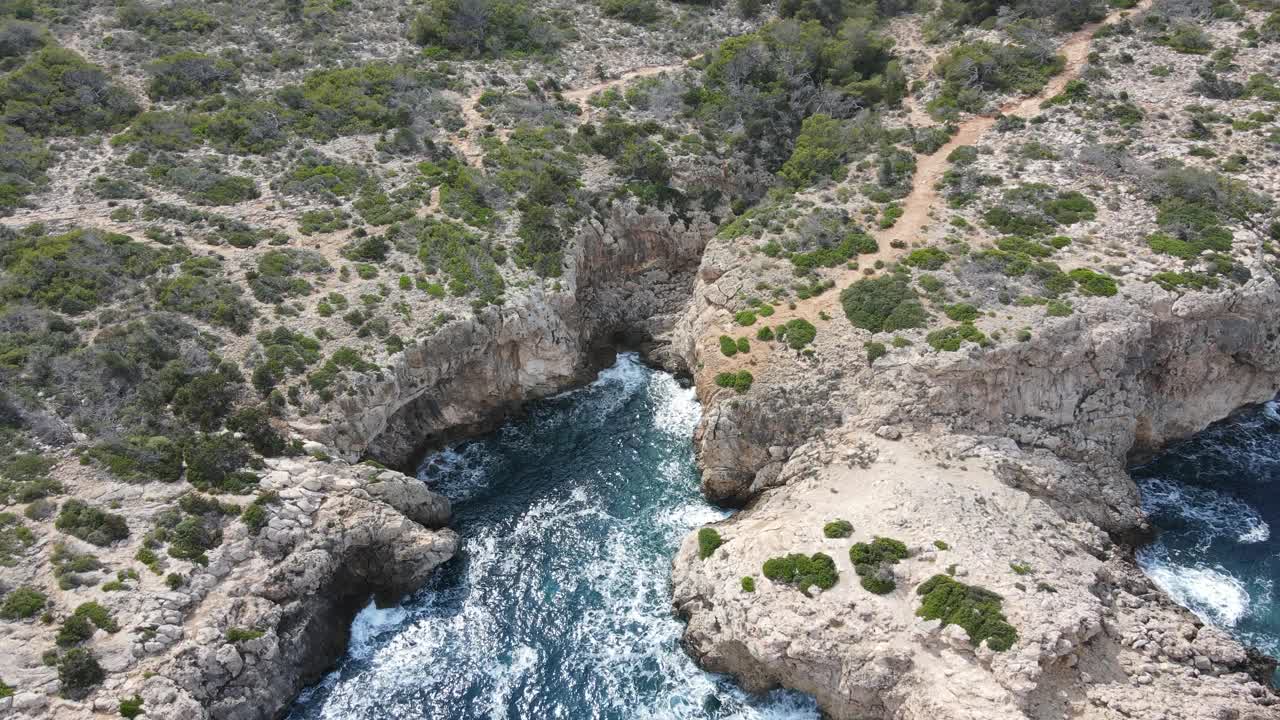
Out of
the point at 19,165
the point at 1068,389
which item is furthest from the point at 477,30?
the point at 1068,389

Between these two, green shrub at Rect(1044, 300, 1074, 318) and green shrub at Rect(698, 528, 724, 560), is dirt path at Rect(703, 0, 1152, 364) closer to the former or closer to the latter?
green shrub at Rect(1044, 300, 1074, 318)

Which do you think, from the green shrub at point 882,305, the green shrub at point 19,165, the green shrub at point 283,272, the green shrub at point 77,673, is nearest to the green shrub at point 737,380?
the green shrub at point 882,305

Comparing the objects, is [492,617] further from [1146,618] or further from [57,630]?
[1146,618]

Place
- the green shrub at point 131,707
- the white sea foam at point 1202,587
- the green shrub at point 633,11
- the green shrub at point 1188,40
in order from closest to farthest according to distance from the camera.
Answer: the green shrub at point 131,707 < the white sea foam at point 1202,587 < the green shrub at point 1188,40 < the green shrub at point 633,11

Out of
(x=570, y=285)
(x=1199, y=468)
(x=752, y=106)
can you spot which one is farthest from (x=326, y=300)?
(x=1199, y=468)

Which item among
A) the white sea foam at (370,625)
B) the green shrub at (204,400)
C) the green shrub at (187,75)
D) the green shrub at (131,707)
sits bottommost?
the white sea foam at (370,625)

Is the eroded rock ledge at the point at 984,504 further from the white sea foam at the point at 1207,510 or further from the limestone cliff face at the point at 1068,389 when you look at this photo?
the white sea foam at the point at 1207,510

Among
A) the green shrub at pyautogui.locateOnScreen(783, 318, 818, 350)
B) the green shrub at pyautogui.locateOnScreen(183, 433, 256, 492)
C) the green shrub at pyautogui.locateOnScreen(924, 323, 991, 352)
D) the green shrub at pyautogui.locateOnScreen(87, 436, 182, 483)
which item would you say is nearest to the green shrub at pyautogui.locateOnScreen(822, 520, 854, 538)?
the green shrub at pyautogui.locateOnScreen(783, 318, 818, 350)
